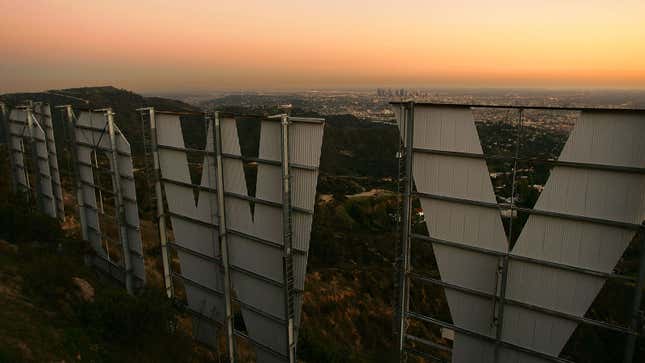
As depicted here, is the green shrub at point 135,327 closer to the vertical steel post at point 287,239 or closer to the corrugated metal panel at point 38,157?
the vertical steel post at point 287,239

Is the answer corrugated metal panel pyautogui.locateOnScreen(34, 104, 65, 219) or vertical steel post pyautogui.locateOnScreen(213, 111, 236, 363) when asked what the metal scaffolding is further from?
corrugated metal panel pyautogui.locateOnScreen(34, 104, 65, 219)

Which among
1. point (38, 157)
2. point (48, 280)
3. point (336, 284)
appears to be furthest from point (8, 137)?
point (336, 284)

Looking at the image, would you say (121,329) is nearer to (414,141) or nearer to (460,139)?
(414,141)

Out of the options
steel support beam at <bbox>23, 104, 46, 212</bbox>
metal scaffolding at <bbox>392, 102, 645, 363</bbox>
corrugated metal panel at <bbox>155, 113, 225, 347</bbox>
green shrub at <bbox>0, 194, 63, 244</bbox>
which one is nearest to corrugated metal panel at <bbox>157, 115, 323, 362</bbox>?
corrugated metal panel at <bbox>155, 113, 225, 347</bbox>

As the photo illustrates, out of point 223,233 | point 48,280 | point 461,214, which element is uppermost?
point 461,214

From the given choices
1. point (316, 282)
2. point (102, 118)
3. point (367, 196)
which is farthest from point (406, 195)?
point (367, 196)

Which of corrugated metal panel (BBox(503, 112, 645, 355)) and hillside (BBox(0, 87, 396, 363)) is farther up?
corrugated metal panel (BBox(503, 112, 645, 355))

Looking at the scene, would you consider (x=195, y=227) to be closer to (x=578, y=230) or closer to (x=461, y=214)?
(x=461, y=214)
